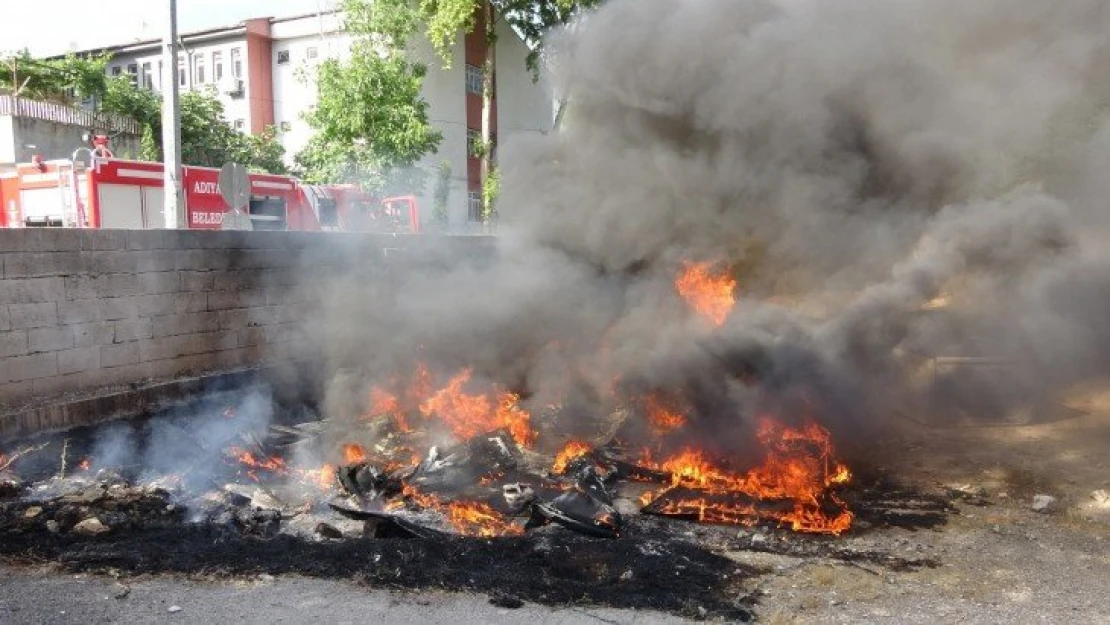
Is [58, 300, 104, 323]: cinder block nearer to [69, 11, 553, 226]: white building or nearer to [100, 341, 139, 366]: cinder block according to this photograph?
[100, 341, 139, 366]: cinder block

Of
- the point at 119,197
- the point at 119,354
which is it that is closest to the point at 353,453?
the point at 119,354

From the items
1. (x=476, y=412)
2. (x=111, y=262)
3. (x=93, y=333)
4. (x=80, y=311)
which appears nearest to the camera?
(x=80, y=311)

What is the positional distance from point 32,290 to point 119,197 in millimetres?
8746

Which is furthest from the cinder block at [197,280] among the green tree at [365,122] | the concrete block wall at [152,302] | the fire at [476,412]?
the green tree at [365,122]

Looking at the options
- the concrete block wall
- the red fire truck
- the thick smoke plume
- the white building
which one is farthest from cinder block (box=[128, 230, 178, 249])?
the white building

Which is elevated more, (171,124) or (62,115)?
(62,115)

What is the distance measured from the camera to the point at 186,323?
7863 mm

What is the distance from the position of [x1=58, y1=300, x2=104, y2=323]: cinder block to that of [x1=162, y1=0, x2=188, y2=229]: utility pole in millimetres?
4736

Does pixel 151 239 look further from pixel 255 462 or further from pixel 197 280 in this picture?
pixel 255 462

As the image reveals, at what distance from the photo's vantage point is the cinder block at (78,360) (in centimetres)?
667

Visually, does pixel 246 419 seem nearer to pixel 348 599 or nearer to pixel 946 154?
pixel 348 599

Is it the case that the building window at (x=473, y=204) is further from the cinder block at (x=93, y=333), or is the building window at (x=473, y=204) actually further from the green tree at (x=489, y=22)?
the cinder block at (x=93, y=333)

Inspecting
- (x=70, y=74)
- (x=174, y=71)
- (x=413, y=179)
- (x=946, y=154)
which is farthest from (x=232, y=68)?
(x=946, y=154)

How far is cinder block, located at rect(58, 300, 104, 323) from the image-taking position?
21.8 ft
